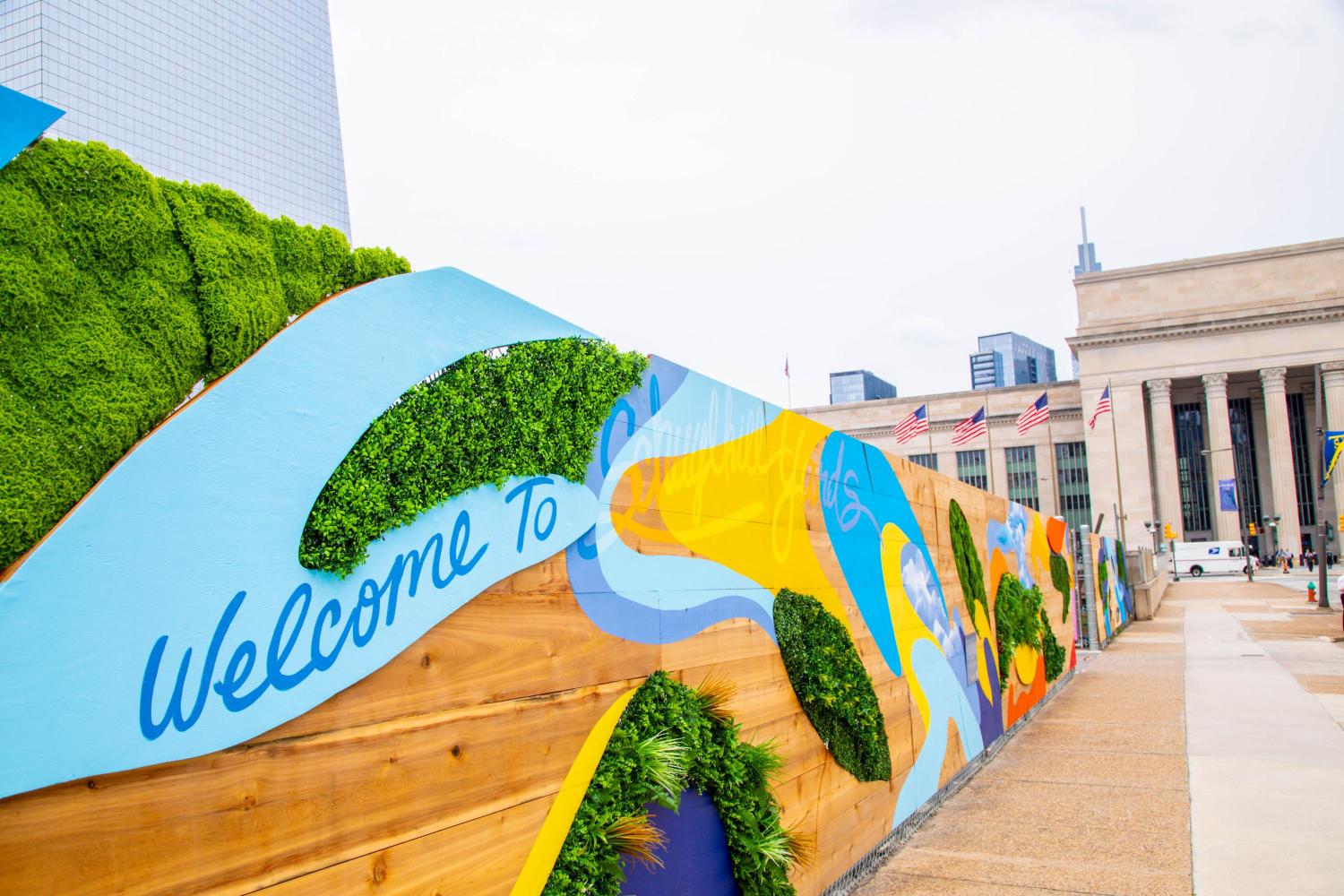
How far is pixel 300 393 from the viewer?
2396 millimetres

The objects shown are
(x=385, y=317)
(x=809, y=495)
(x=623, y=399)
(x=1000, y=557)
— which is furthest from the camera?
(x=1000, y=557)

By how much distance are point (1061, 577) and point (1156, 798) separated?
7676 mm

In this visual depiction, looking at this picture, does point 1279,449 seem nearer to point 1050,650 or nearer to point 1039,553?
point 1039,553

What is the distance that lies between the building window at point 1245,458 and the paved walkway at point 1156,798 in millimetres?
73226

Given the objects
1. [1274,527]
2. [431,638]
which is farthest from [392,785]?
[1274,527]

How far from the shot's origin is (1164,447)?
69.7 metres

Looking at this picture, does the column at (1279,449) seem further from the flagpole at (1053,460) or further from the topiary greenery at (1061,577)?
the topiary greenery at (1061,577)

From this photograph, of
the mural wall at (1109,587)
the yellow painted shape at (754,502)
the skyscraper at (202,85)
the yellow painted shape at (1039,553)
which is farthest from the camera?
the mural wall at (1109,587)

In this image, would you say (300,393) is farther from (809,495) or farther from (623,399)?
(809,495)

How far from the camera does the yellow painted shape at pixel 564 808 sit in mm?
2994

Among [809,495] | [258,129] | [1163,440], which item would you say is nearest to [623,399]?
[809,495]

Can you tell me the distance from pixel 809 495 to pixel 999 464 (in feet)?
253

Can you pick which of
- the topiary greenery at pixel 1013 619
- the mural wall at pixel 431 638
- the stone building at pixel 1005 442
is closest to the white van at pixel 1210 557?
the stone building at pixel 1005 442

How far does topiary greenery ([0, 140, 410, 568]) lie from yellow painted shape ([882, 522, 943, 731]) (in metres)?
5.15
